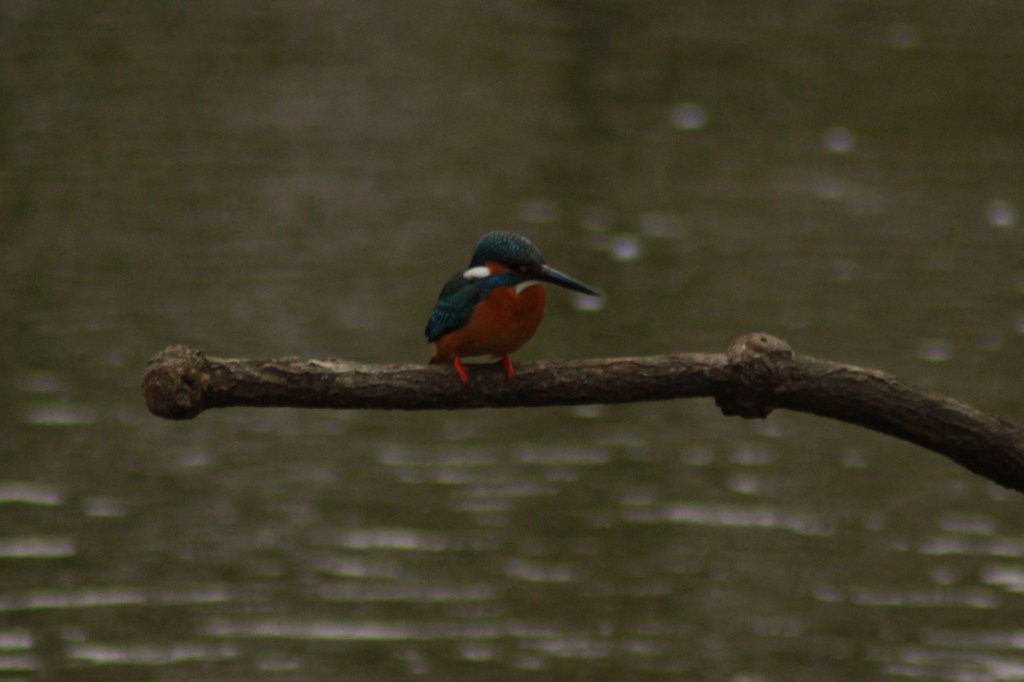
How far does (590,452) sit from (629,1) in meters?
12.8

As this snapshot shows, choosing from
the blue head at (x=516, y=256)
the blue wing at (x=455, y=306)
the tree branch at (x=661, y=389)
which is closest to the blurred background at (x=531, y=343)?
the blue wing at (x=455, y=306)

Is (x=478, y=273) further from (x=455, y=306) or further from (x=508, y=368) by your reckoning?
(x=508, y=368)

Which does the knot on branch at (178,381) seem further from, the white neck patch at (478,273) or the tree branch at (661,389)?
the white neck patch at (478,273)

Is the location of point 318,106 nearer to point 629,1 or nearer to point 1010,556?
point 629,1

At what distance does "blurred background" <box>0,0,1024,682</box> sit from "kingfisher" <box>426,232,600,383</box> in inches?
155

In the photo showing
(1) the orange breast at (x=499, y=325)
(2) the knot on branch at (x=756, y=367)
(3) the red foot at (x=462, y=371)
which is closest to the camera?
(2) the knot on branch at (x=756, y=367)

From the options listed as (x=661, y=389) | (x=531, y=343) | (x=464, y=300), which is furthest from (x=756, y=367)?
(x=531, y=343)

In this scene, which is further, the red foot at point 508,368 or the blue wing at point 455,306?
the blue wing at point 455,306

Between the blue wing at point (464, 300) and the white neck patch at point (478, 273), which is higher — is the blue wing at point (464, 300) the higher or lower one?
the lower one

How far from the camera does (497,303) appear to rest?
15.4 feet

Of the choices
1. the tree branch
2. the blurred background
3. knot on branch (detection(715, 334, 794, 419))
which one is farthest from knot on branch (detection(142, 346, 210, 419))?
the blurred background

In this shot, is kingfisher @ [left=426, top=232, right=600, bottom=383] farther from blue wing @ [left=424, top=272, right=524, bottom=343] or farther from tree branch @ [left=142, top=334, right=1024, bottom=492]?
tree branch @ [left=142, top=334, right=1024, bottom=492]

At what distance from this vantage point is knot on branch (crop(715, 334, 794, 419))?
14.2 ft

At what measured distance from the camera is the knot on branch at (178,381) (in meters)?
4.13
